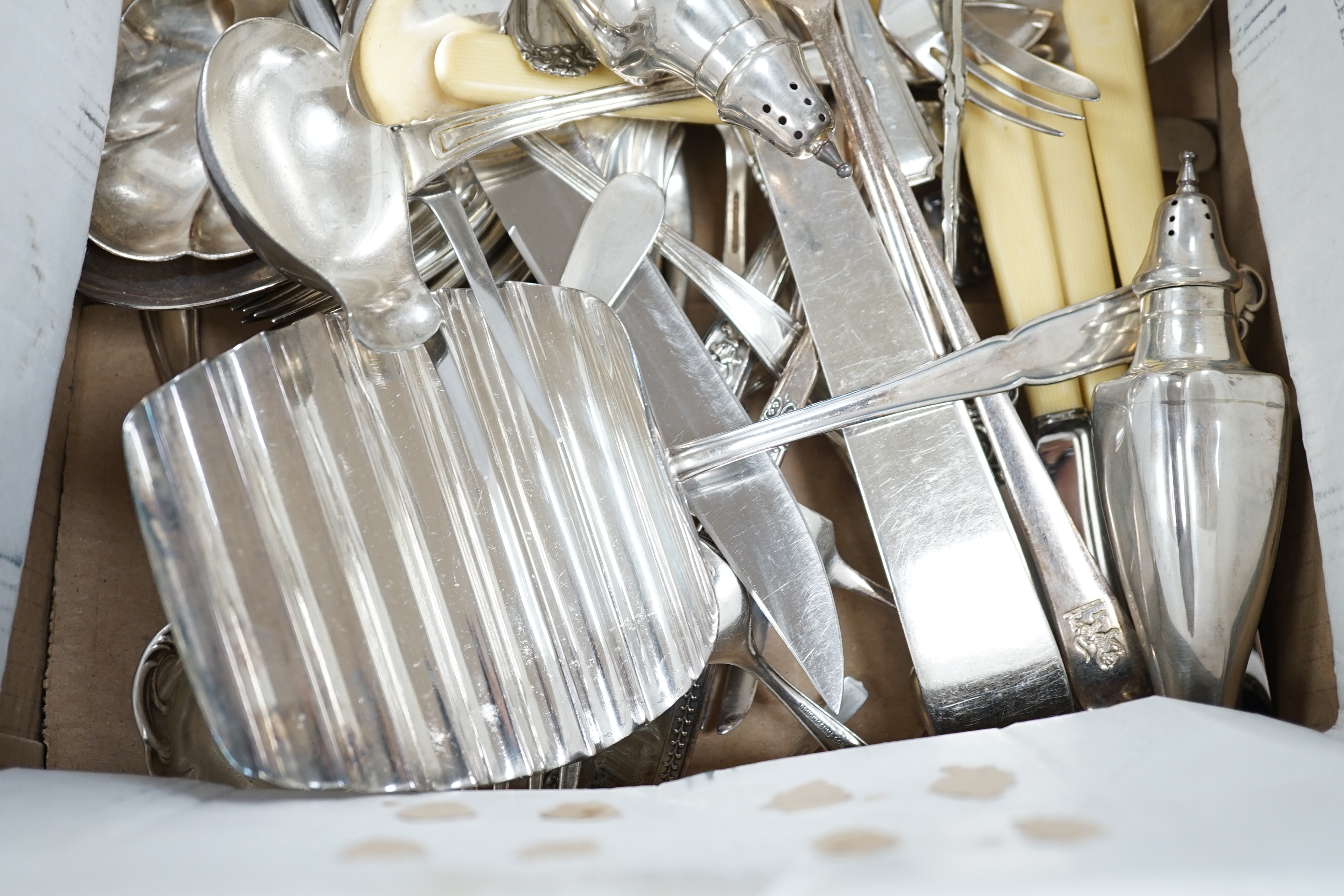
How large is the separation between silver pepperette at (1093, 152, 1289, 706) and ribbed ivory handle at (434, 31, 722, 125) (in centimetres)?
22

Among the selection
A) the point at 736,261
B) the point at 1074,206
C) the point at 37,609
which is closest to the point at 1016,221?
the point at 1074,206

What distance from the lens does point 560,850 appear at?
289mm

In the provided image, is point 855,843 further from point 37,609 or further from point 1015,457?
point 37,609

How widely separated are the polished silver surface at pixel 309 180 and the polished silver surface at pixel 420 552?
17mm

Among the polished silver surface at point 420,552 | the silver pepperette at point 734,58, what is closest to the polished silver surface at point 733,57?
the silver pepperette at point 734,58

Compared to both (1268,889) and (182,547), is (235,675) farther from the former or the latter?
(1268,889)

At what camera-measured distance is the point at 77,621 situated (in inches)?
17.4

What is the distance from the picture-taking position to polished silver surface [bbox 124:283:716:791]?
1.09 feet

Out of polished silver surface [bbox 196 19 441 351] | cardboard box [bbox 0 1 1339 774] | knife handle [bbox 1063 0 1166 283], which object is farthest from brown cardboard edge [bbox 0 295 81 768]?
knife handle [bbox 1063 0 1166 283]

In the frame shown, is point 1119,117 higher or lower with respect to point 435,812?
higher

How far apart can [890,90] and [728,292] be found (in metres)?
0.13

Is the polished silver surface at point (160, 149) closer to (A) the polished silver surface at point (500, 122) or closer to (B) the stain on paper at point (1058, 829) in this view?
(A) the polished silver surface at point (500, 122)

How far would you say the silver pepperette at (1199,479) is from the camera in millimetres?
388

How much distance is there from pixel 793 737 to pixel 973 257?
25cm
